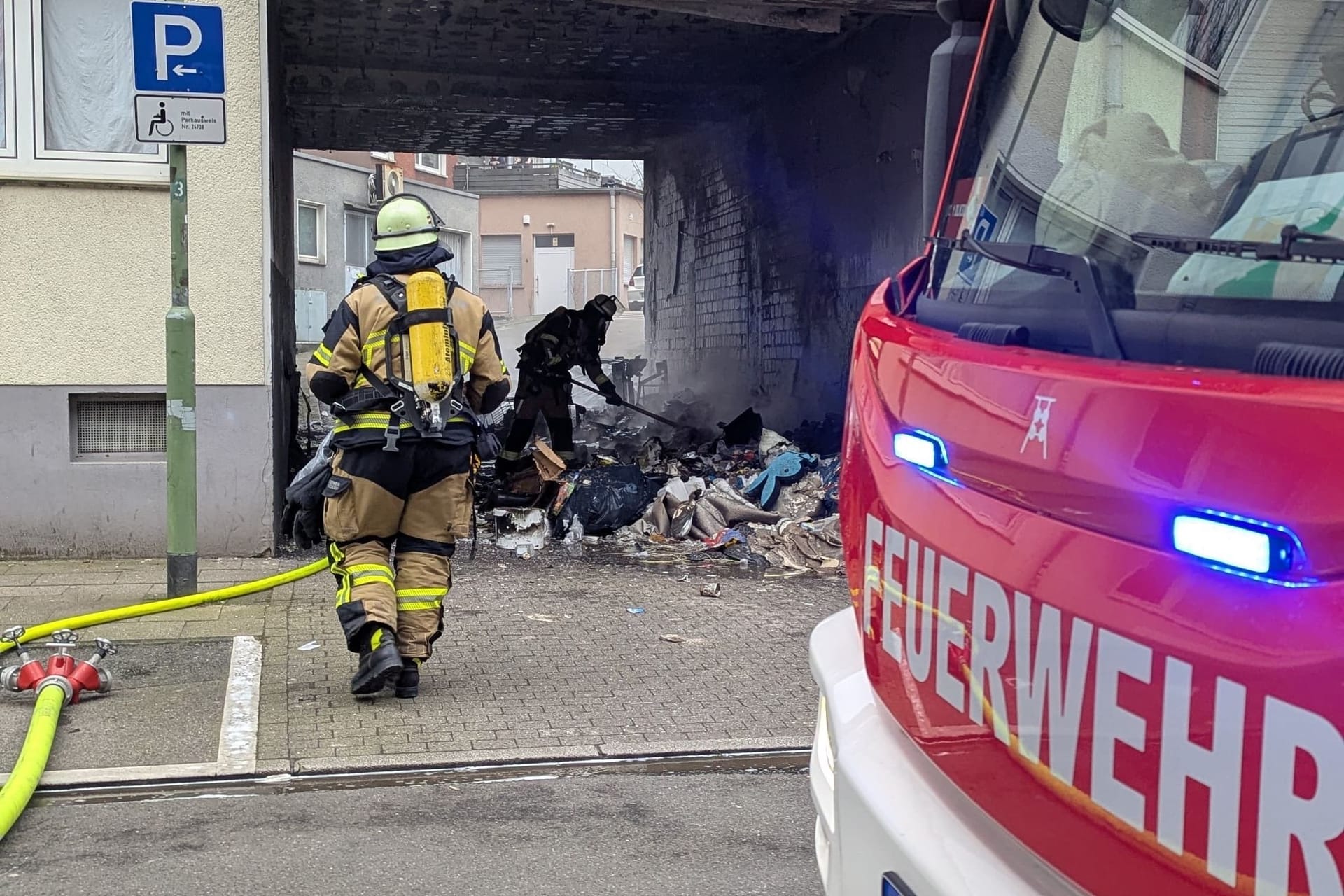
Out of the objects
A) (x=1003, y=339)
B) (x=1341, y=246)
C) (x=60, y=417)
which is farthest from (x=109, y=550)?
(x=1341, y=246)

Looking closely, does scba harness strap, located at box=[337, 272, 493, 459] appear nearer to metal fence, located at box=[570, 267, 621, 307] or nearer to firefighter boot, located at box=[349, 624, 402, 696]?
firefighter boot, located at box=[349, 624, 402, 696]

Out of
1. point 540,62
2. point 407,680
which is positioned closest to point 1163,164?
point 407,680

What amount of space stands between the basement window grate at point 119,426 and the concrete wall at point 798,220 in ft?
16.5

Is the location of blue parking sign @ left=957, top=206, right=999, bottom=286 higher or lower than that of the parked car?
lower

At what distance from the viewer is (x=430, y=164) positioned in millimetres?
37656

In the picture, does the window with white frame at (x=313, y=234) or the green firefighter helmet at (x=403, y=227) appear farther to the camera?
the window with white frame at (x=313, y=234)

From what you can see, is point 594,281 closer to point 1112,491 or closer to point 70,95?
point 70,95

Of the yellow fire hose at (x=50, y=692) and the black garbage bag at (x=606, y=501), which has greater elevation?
the black garbage bag at (x=606, y=501)

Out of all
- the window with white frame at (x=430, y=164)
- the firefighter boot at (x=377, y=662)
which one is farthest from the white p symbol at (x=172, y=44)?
the window with white frame at (x=430, y=164)

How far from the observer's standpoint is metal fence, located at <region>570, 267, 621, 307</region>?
4712 centimetres

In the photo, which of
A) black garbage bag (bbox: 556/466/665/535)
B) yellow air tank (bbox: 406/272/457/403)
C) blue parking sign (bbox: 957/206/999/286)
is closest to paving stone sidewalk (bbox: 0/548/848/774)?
black garbage bag (bbox: 556/466/665/535)

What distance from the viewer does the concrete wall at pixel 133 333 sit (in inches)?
293

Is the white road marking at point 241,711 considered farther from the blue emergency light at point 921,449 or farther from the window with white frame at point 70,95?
the window with white frame at point 70,95

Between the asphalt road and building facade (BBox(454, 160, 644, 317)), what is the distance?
44555 millimetres
